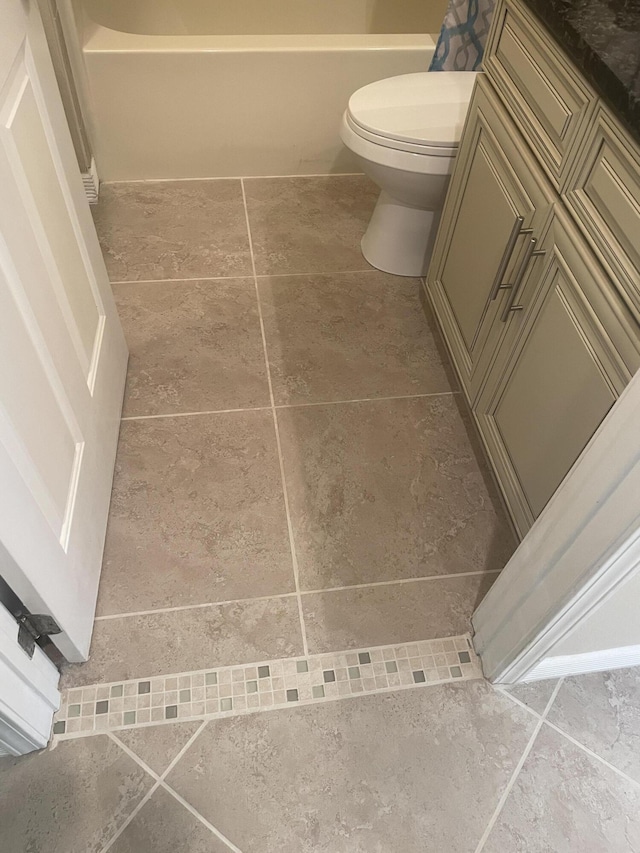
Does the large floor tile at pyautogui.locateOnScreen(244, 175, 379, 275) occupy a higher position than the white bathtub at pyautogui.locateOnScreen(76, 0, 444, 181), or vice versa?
the white bathtub at pyautogui.locateOnScreen(76, 0, 444, 181)

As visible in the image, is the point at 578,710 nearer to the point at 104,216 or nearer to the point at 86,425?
the point at 86,425

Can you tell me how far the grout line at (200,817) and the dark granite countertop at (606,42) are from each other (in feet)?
3.92

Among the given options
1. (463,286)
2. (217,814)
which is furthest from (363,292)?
(217,814)

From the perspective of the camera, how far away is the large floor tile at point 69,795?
1022mm

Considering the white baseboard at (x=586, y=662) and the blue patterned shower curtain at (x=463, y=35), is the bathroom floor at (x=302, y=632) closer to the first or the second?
the white baseboard at (x=586, y=662)

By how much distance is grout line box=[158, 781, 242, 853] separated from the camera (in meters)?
1.03

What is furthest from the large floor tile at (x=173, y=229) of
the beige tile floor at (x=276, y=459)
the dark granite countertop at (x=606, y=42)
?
the dark granite countertop at (x=606, y=42)

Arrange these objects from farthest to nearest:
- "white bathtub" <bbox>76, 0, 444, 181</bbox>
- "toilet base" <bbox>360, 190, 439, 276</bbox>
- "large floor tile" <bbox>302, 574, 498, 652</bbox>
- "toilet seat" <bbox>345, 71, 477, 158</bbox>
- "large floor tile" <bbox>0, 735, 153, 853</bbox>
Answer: "white bathtub" <bbox>76, 0, 444, 181</bbox> < "toilet base" <bbox>360, 190, 439, 276</bbox> < "toilet seat" <bbox>345, 71, 477, 158</bbox> < "large floor tile" <bbox>302, 574, 498, 652</bbox> < "large floor tile" <bbox>0, 735, 153, 853</bbox>

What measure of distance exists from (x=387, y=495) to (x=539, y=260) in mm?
593

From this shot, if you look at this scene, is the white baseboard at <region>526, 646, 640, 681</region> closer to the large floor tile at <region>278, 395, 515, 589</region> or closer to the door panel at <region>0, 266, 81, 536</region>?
the large floor tile at <region>278, 395, 515, 589</region>

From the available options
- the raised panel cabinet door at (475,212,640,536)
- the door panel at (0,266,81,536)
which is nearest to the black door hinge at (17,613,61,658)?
the door panel at (0,266,81,536)

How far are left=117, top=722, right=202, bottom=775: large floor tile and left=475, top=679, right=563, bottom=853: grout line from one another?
0.51 metres

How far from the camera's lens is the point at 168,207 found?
6.96ft

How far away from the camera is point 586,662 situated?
3.82 feet
